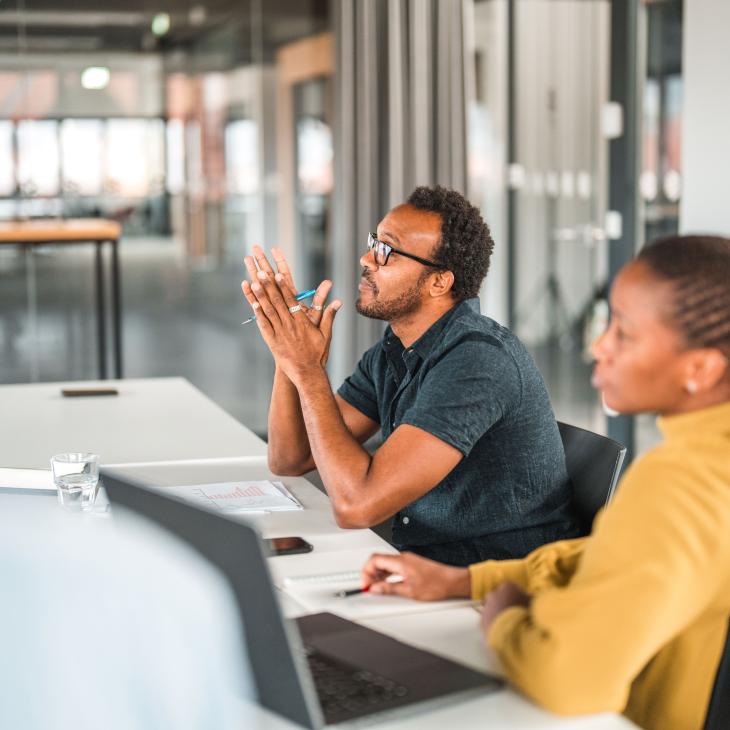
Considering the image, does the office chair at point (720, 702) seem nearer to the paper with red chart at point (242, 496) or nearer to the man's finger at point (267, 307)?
the paper with red chart at point (242, 496)

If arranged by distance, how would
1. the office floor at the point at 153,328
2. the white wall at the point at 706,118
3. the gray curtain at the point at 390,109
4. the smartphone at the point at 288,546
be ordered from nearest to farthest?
the smartphone at the point at 288,546, the white wall at the point at 706,118, the gray curtain at the point at 390,109, the office floor at the point at 153,328

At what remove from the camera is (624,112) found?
15.0ft

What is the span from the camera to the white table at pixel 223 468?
1.16m

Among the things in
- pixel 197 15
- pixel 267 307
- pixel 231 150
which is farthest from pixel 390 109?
pixel 267 307

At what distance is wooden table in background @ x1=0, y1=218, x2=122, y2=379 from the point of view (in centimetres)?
518

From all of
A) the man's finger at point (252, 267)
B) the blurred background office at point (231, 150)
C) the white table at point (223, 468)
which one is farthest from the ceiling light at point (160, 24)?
the man's finger at point (252, 267)

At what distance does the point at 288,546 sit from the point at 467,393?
41cm

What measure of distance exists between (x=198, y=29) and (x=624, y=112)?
6.97 feet

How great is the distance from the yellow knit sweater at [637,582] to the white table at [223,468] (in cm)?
5

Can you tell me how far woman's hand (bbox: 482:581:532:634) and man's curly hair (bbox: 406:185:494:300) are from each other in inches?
36.8

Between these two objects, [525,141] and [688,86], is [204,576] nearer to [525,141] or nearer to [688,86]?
[688,86]

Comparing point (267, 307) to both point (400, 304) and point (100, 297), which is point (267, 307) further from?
point (100, 297)

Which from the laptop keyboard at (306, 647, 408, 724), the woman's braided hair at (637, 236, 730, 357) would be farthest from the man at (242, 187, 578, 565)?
the woman's braided hair at (637, 236, 730, 357)

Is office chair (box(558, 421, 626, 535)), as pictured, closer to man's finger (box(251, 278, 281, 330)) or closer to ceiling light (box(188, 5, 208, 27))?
man's finger (box(251, 278, 281, 330))
